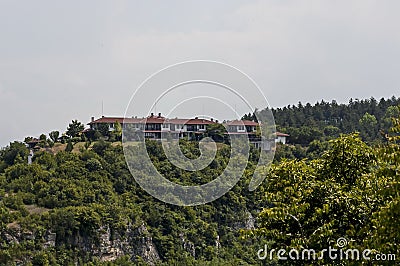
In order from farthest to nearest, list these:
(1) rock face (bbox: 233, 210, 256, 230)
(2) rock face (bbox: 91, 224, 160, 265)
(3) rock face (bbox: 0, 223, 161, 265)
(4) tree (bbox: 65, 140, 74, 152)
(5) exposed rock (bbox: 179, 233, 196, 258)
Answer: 1. (4) tree (bbox: 65, 140, 74, 152)
2. (1) rock face (bbox: 233, 210, 256, 230)
3. (5) exposed rock (bbox: 179, 233, 196, 258)
4. (2) rock face (bbox: 91, 224, 160, 265)
5. (3) rock face (bbox: 0, 223, 161, 265)

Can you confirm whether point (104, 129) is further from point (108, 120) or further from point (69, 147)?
point (69, 147)

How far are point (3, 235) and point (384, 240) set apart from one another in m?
24.1

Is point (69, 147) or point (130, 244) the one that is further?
point (69, 147)

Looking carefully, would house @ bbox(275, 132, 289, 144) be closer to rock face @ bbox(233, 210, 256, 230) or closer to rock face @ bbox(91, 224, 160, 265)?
rock face @ bbox(233, 210, 256, 230)

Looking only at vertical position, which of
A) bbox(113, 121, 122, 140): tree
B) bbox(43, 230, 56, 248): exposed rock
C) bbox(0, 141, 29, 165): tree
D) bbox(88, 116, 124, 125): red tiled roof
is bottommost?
bbox(43, 230, 56, 248): exposed rock

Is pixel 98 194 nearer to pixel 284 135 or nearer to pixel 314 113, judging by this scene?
pixel 284 135

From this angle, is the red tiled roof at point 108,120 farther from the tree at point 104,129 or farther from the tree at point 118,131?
the tree at point 104,129

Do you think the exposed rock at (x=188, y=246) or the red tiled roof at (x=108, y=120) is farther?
the red tiled roof at (x=108, y=120)

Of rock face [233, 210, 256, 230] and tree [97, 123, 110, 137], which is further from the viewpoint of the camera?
tree [97, 123, 110, 137]

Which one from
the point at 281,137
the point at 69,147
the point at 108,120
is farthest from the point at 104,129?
the point at 281,137

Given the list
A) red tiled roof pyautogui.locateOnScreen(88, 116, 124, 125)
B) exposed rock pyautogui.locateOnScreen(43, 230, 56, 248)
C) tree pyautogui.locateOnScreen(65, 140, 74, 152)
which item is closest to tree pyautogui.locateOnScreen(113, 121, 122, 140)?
red tiled roof pyautogui.locateOnScreen(88, 116, 124, 125)

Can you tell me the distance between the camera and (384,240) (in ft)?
19.2

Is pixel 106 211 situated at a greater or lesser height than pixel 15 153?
lesser

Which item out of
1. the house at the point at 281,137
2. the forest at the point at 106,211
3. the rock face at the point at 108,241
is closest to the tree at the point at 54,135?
the forest at the point at 106,211
